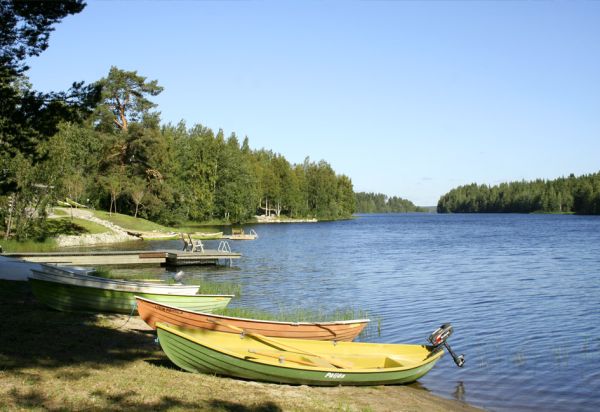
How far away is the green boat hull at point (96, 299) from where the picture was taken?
16266 millimetres

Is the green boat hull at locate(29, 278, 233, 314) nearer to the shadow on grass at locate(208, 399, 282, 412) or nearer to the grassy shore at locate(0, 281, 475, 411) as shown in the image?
the grassy shore at locate(0, 281, 475, 411)

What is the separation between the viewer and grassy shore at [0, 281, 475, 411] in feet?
27.9

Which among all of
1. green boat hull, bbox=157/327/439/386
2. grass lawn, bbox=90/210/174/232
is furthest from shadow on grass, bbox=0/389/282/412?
grass lawn, bbox=90/210/174/232

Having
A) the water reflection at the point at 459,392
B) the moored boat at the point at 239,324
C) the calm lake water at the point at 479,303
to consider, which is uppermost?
the moored boat at the point at 239,324

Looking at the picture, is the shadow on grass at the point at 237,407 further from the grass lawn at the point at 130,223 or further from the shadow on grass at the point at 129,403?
the grass lawn at the point at 130,223

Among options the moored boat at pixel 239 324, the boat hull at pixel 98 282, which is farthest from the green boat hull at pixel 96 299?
the moored boat at pixel 239 324

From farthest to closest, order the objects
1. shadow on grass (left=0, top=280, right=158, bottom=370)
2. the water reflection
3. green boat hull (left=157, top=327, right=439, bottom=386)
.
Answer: the water reflection < green boat hull (left=157, top=327, right=439, bottom=386) < shadow on grass (left=0, top=280, right=158, bottom=370)

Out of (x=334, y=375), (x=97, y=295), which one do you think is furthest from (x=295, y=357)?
(x=97, y=295)

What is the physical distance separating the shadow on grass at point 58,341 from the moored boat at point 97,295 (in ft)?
1.59

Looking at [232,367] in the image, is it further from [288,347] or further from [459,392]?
[459,392]

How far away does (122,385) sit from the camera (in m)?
9.27

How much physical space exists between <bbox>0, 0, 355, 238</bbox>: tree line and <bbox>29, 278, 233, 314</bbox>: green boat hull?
3022 millimetres

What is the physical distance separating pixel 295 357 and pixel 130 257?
24.4 metres

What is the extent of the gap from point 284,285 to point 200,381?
18.4 m
